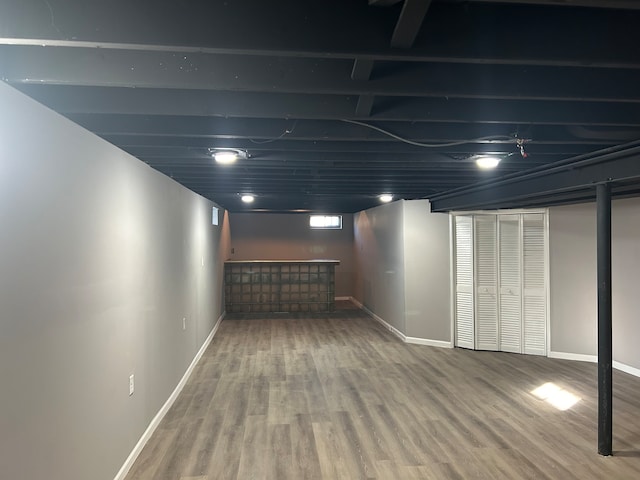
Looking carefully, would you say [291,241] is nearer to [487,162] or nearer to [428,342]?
[428,342]

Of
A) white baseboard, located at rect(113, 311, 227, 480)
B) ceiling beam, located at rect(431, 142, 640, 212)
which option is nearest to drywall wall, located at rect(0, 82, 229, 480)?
white baseboard, located at rect(113, 311, 227, 480)

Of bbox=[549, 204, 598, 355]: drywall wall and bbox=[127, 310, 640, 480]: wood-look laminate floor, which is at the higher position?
bbox=[549, 204, 598, 355]: drywall wall

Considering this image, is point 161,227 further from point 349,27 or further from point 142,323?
point 349,27

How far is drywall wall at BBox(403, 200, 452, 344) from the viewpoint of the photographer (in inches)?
229

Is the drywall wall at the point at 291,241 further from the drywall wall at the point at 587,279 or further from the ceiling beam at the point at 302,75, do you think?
the ceiling beam at the point at 302,75

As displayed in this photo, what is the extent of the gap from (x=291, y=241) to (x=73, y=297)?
810 centimetres

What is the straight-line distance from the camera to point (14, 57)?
1465mm

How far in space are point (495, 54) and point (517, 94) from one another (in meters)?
0.46

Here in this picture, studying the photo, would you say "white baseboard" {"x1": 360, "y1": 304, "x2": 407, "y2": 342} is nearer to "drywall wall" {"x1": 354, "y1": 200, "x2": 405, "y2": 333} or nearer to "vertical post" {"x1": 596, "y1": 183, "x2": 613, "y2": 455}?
"drywall wall" {"x1": 354, "y1": 200, "x2": 405, "y2": 333}

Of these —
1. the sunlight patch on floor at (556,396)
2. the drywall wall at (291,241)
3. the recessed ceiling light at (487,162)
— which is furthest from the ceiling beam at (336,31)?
the drywall wall at (291,241)

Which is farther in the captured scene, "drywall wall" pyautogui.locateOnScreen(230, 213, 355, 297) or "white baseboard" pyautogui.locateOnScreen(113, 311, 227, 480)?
"drywall wall" pyautogui.locateOnScreen(230, 213, 355, 297)

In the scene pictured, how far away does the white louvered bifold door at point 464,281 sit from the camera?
561 centimetres

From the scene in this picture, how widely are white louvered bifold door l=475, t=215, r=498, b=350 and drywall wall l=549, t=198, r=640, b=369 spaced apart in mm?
686

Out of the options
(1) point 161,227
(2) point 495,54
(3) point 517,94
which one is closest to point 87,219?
(1) point 161,227
